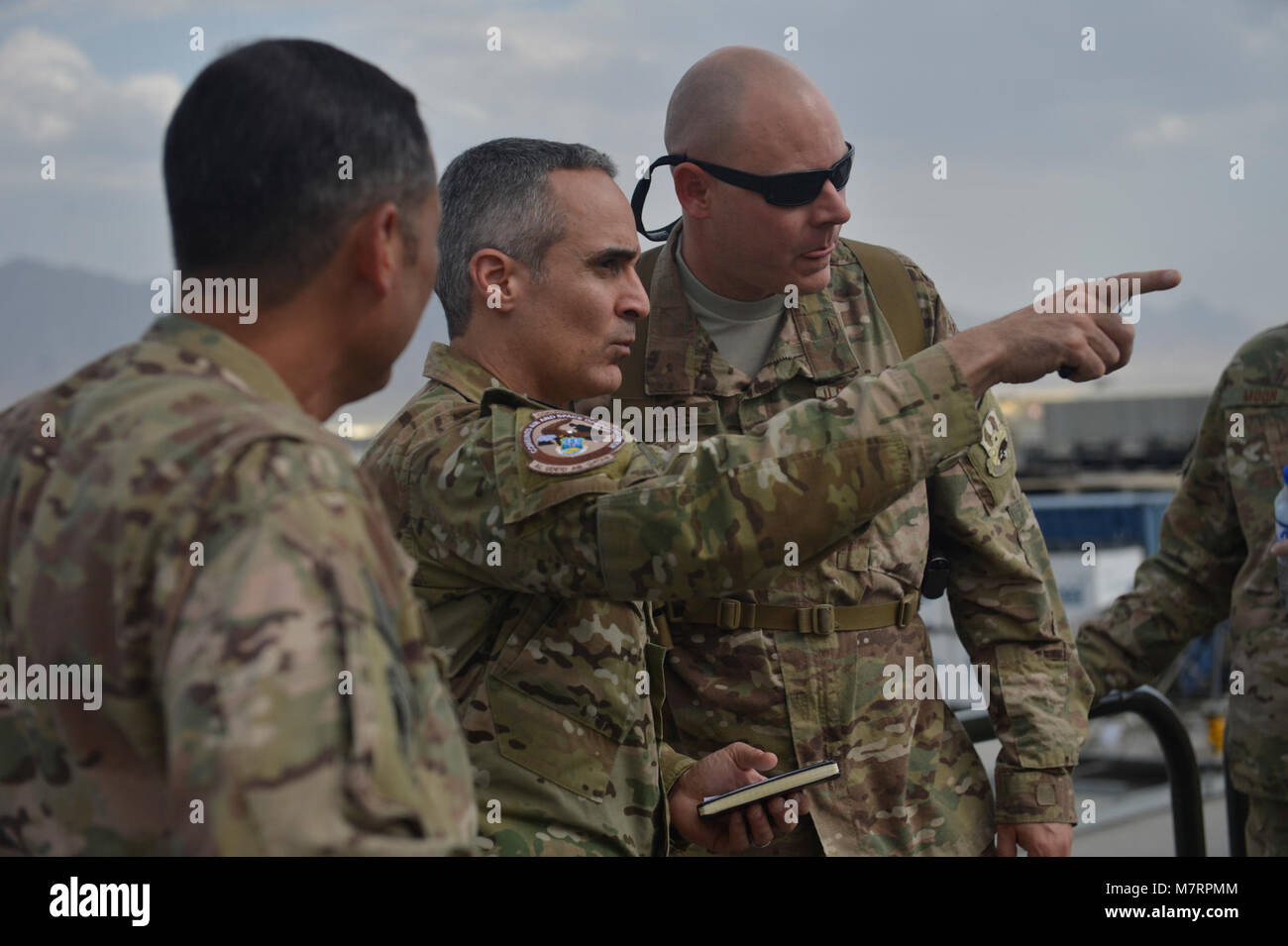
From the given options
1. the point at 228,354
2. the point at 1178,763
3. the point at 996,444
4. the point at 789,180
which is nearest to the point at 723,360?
the point at 789,180

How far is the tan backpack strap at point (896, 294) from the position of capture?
288cm

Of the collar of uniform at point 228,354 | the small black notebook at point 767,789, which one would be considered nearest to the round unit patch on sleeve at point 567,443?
the collar of uniform at point 228,354

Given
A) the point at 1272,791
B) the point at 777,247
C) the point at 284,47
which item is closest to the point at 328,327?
the point at 284,47

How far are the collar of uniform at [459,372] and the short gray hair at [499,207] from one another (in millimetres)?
77

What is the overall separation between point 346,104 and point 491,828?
3.86 ft

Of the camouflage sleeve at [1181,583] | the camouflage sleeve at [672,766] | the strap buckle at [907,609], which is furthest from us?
the camouflage sleeve at [1181,583]

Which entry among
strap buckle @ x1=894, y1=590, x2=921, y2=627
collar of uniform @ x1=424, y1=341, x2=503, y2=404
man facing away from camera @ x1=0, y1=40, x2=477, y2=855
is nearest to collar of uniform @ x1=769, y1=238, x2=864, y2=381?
strap buckle @ x1=894, y1=590, x2=921, y2=627

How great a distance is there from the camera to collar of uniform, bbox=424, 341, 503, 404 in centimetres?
228

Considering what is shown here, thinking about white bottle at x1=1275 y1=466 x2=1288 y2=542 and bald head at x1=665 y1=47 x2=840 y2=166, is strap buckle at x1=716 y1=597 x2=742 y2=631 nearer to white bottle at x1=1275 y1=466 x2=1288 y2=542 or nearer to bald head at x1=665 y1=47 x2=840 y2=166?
bald head at x1=665 y1=47 x2=840 y2=166

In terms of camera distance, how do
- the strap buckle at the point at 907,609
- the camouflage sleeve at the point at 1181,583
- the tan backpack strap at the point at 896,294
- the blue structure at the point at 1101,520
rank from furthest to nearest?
the blue structure at the point at 1101,520 < the camouflage sleeve at the point at 1181,583 < the tan backpack strap at the point at 896,294 < the strap buckle at the point at 907,609

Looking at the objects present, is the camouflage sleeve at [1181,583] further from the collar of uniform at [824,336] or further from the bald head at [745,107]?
the bald head at [745,107]

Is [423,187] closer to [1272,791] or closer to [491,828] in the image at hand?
[491,828]

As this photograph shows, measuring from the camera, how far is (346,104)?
4.67 ft

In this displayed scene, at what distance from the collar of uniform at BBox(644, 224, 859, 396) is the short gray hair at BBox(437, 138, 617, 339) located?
521mm
